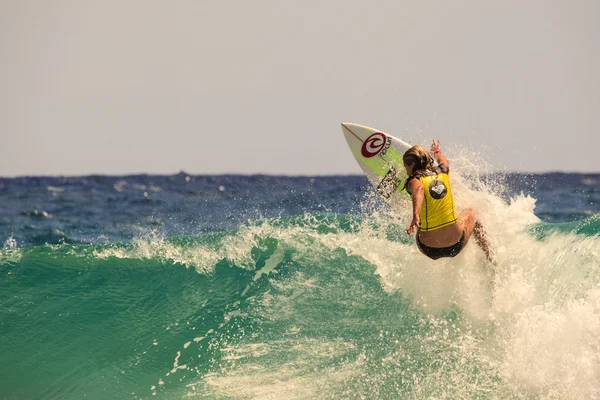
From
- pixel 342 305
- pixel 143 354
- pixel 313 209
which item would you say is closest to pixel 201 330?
pixel 143 354

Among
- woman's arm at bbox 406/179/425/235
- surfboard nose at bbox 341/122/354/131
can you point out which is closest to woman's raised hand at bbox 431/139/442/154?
woman's arm at bbox 406/179/425/235

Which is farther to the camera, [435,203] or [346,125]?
[346,125]

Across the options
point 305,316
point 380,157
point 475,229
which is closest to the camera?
point 475,229

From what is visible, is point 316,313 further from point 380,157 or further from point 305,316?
point 380,157

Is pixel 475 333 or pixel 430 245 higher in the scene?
pixel 430 245

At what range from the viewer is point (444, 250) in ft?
22.7

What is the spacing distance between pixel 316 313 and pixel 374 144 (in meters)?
2.32

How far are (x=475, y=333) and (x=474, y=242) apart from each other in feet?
3.50

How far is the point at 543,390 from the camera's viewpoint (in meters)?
5.80

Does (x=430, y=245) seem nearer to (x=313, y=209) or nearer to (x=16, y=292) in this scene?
(x=16, y=292)

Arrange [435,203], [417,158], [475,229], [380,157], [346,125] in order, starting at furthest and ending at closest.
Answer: [346,125]
[380,157]
[475,229]
[417,158]
[435,203]

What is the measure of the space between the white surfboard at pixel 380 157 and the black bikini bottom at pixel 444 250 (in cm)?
139

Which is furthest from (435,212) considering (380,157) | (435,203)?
(380,157)

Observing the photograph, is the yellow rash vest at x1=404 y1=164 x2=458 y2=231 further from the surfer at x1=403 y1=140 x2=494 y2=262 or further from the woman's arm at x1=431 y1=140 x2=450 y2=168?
the woman's arm at x1=431 y1=140 x2=450 y2=168
